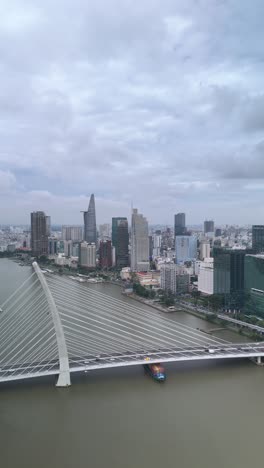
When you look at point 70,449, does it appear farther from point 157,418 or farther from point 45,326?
point 45,326

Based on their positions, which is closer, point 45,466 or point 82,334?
point 45,466

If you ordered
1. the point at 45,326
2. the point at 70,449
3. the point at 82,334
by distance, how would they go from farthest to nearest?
the point at 45,326
the point at 82,334
the point at 70,449

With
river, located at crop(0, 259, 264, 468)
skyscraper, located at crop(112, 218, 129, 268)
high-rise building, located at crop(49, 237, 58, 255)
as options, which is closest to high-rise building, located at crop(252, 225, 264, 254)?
skyscraper, located at crop(112, 218, 129, 268)

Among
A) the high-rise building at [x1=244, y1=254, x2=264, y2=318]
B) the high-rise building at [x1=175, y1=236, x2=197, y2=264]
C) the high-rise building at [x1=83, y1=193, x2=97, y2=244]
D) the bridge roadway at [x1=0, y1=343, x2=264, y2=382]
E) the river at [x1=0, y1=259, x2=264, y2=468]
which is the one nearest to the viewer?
the river at [x1=0, y1=259, x2=264, y2=468]

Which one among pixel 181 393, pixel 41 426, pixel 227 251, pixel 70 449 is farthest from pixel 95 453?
pixel 227 251

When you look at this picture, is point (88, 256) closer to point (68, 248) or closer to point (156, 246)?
point (68, 248)

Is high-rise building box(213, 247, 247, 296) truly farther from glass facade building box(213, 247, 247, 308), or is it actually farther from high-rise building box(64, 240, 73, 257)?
high-rise building box(64, 240, 73, 257)

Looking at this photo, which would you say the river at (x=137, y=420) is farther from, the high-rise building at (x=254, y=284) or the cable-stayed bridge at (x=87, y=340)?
the high-rise building at (x=254, y=284)
